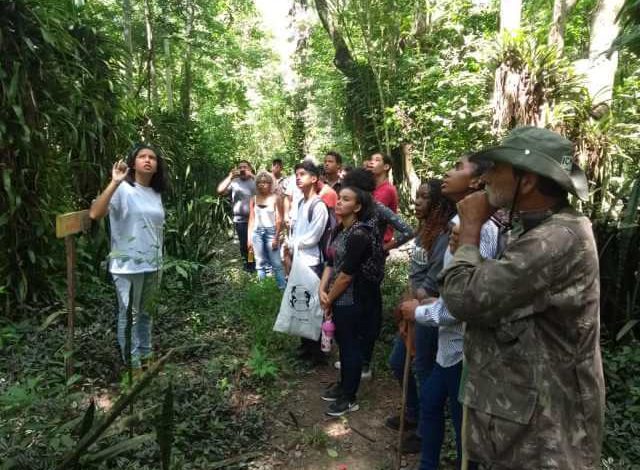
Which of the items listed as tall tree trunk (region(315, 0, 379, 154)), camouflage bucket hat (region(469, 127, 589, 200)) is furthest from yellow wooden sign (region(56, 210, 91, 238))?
tall tree trunk (region(315, 0, 379, 154))

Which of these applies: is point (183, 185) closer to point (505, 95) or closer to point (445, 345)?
point (505, 95)

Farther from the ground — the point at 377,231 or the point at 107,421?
the point at 377,231

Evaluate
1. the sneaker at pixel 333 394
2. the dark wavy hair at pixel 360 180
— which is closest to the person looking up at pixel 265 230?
the sneaker at pixel 333 394

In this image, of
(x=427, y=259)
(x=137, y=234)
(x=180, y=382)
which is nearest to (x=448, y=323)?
(x=427, y=259)

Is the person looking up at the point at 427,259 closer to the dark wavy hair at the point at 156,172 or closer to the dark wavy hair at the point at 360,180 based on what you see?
the dark wavy hair at the point at 360,180

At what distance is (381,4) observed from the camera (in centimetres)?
995

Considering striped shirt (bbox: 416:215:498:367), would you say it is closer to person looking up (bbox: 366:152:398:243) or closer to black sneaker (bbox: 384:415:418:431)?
black sneaker (bbox: 384:415:418:431)

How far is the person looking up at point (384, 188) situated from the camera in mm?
5051

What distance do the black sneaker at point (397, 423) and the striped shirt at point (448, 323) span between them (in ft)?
3.73

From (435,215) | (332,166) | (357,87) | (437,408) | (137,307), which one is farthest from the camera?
(357,87)

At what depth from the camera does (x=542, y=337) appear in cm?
155

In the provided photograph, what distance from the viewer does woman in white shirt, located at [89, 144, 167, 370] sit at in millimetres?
3578

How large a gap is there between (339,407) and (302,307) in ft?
2.68

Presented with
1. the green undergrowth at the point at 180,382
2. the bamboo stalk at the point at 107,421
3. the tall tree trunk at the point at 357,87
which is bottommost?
the green undergrowth at the point at 180,382
